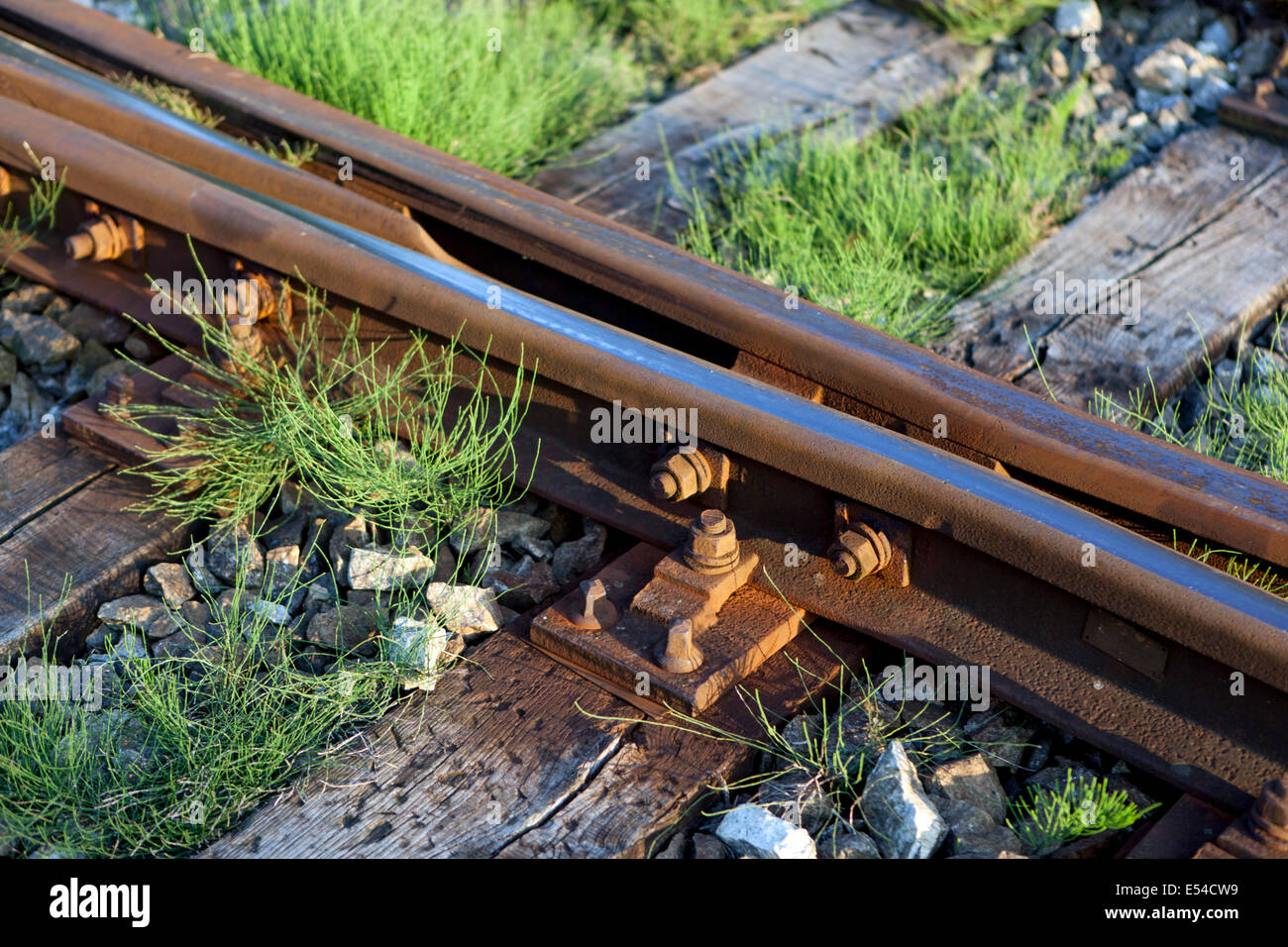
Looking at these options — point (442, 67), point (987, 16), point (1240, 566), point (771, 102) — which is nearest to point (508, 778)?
point (1240, 566)

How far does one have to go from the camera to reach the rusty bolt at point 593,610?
288cm

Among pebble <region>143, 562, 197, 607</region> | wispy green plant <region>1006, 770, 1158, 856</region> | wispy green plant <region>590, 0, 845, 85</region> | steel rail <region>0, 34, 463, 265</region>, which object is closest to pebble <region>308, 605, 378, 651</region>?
pebble <region>143, 562, 197, 607</region>

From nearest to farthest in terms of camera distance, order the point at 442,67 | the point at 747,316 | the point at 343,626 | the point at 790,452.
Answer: the point at 790,452, the point at 343,626, the point at 747,316, the point at 442,67

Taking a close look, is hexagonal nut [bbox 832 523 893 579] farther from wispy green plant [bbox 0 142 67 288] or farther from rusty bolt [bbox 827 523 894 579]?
wispy green plant [bbox 0 142 67 288]

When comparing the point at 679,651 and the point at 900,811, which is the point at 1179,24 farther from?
the point at 900,811

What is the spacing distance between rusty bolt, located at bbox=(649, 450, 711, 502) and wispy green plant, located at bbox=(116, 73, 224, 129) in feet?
7.18

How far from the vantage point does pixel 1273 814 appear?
7.77 feet

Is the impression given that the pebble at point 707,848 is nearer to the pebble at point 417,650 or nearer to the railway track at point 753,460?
the railway track at point 753,460

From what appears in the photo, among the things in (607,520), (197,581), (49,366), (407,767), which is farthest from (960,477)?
(49,366)

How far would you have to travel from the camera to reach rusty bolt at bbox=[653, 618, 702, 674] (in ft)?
9.07

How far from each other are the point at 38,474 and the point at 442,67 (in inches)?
91.6

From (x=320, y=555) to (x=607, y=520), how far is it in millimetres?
717

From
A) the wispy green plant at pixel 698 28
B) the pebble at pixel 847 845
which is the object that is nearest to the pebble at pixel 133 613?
the pebble at pixel 847 845
